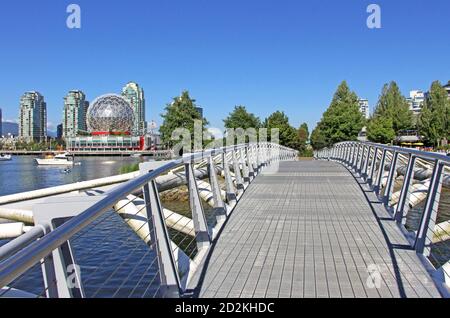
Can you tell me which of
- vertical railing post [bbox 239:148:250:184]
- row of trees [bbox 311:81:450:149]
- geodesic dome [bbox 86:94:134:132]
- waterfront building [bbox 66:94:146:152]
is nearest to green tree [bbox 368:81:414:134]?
row of trees [bbox 311:81:450:149]

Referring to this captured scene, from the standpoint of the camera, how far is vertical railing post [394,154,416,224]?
634 centimetres

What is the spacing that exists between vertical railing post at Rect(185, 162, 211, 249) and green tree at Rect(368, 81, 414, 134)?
7250cm

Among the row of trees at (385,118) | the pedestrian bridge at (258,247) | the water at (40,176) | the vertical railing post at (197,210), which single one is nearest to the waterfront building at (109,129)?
the water at (40,176)

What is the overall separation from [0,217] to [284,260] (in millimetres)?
9582

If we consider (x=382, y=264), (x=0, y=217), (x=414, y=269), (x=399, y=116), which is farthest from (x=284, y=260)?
(x=399, y=116)

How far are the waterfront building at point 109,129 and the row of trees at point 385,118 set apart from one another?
9778 centimetres

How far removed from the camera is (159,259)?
393cm

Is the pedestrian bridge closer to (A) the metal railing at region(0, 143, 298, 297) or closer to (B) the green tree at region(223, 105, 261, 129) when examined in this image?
(A) the metal railing at region(0, 143, 298, 297)

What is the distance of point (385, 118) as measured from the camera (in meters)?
70.2

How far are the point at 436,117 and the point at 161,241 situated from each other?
71.3 meters

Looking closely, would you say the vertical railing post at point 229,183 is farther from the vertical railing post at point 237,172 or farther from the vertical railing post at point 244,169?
the vertical railing post at point 244,169

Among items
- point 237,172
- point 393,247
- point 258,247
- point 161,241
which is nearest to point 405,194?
point 393,247

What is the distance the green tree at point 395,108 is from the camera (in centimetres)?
7344
